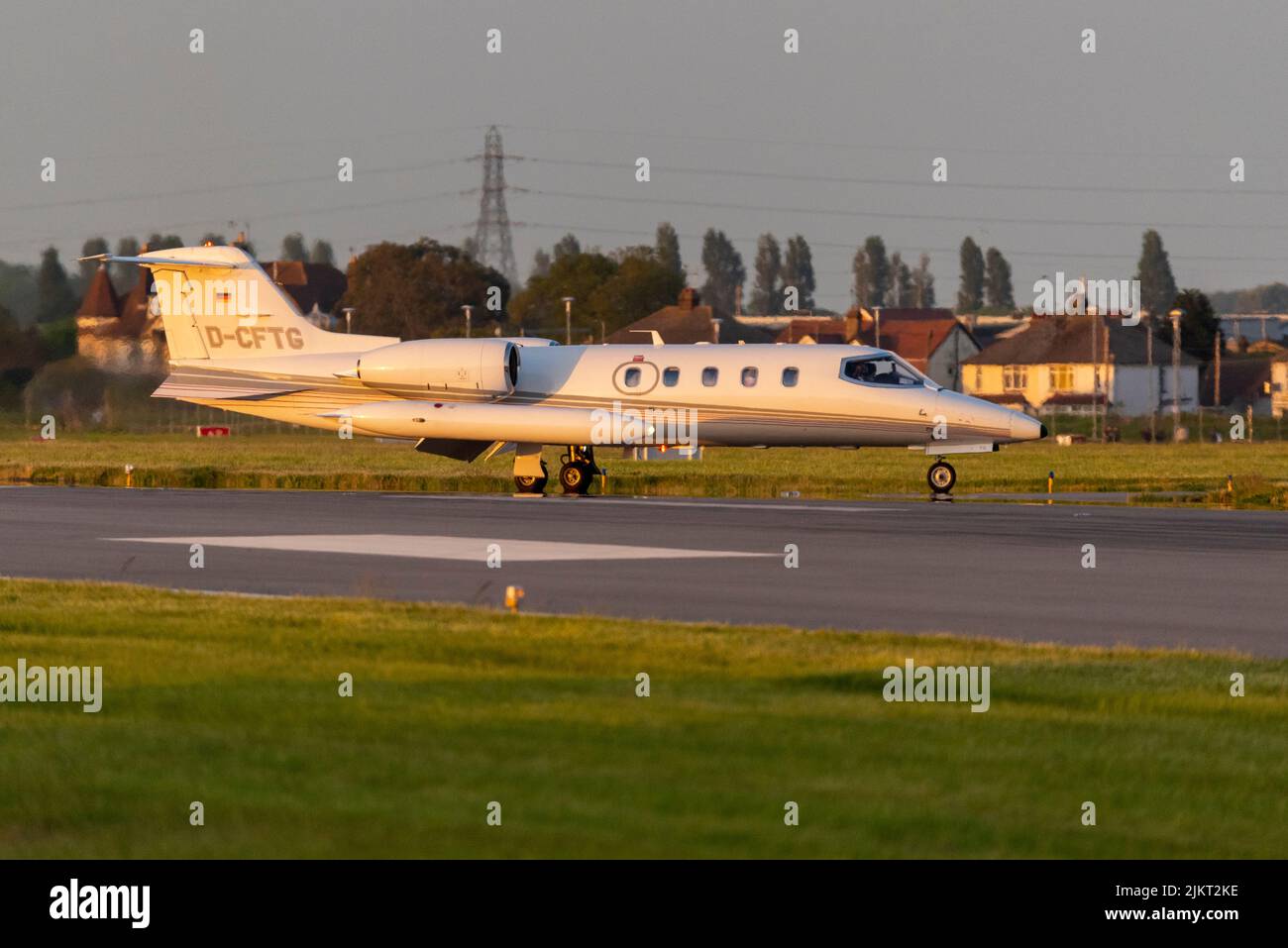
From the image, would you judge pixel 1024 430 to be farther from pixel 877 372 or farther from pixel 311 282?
pixel 311 282

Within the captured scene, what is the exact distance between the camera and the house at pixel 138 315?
53312 millimetres

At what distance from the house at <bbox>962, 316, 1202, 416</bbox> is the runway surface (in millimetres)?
117316

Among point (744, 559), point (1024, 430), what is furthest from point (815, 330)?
point (744, 559)

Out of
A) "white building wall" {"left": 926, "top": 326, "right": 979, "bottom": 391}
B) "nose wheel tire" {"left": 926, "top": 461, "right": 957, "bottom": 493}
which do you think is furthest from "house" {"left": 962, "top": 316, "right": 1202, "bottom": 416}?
"nose wheel tire" {"left": 926, "top": 461, "right": 957, "bottom": 493}

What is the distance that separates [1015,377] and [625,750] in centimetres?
15010

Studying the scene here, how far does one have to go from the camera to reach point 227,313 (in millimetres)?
42875

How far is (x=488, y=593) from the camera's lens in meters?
19.8

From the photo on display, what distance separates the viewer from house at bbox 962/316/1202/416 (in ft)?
493

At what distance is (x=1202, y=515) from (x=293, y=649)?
22251mm

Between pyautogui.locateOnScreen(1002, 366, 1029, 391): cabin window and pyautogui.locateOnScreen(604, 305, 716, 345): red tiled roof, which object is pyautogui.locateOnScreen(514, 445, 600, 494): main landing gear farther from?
pyautogui.locateOnScreen(1002, 366, 1029, 391): cabin window

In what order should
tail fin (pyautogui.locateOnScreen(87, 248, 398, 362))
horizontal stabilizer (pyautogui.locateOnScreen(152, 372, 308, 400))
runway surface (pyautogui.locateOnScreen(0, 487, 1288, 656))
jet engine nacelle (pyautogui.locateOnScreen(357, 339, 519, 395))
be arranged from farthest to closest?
tail fin (pyautogui.locateOnScreen(87, 248, 398, 362)) < horizontal stabilizer (pyautogui.locateOnScreen(152, 372, 308, 400)) < jet engine nacelle (pyautogui.locateOnScreen(357, 339, 519, 395)) < runway surface (pyautogui.locateOnScreen(0, 487, 1288, 656))

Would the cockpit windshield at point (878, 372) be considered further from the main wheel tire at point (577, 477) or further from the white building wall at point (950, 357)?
Result: the white building wall at point (950, 357)
